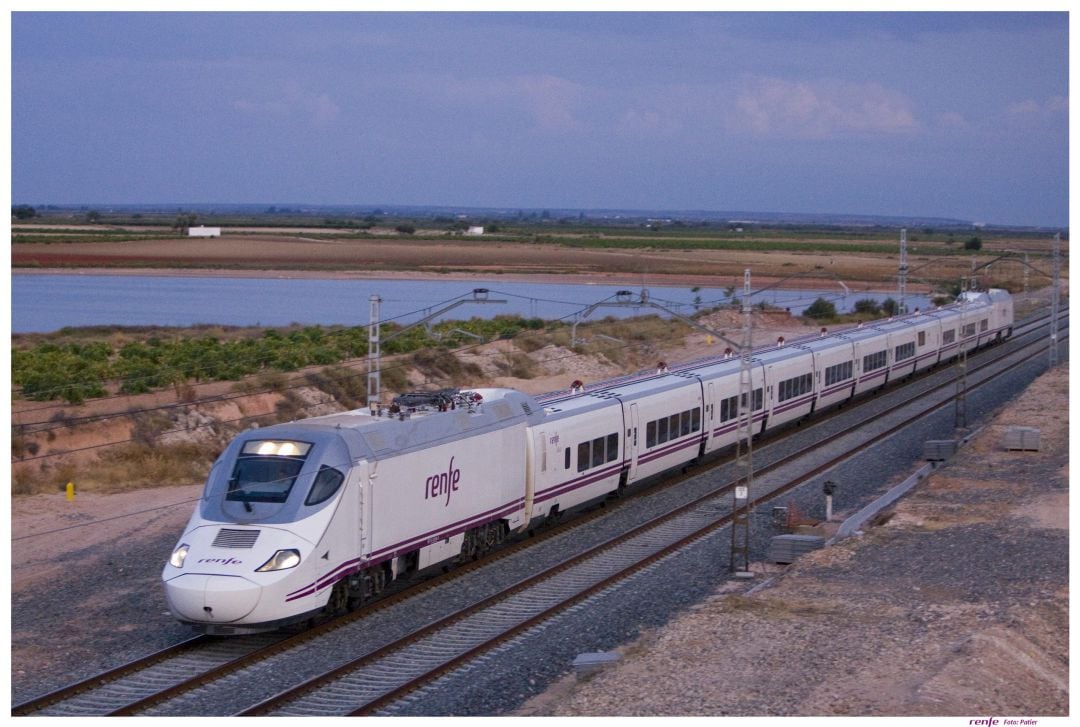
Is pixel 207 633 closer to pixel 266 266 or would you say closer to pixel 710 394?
pixel 710 394

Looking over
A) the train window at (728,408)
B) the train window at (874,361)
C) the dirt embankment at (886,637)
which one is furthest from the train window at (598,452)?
the train window at (874,361)

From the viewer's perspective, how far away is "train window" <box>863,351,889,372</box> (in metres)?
52.3

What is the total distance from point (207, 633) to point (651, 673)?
261 inches

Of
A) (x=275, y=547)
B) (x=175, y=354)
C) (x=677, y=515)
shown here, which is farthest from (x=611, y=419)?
(x=175, y=354)

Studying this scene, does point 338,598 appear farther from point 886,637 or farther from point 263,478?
point 886,637

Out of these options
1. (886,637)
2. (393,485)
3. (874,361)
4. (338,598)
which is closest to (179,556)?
(338,598)

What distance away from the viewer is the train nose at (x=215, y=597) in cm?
1875

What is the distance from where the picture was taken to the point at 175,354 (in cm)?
6097

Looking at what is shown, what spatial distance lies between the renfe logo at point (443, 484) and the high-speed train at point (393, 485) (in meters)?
0.03

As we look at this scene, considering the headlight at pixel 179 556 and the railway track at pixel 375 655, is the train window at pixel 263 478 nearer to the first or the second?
the headlight at pixel 179 556

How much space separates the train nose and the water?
57973 mm

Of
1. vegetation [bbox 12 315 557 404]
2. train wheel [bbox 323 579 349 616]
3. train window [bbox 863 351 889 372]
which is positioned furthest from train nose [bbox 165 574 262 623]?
train window [bbox 863 351 889 372]

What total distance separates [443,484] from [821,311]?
8646cm

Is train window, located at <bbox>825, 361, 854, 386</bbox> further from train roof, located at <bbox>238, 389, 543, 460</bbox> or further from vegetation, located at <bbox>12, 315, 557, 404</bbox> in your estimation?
train roof, located at <bbox>238, 389, 543, 460</bbox>
